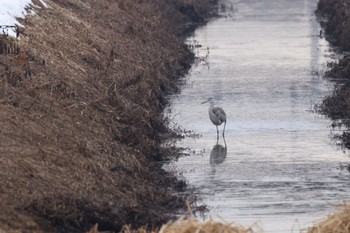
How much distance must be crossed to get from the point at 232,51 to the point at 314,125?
11621 mm

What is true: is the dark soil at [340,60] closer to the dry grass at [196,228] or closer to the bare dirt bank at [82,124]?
the bare dirt bank at [82,124]

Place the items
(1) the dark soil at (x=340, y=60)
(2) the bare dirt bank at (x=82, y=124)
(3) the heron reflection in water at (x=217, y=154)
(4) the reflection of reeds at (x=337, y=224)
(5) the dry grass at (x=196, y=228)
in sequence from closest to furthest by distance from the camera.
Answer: (5) the dry grass at (x=196, y=228) → (4) the reflection of reeds at (x=337, y=224) → (2) the bare dirt bank at (x=82, y=124) → (3) the heron reflection in water at (x=217, y=154) → (1) the dark soil at (x=340, y=60)

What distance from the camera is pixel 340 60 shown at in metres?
27.3

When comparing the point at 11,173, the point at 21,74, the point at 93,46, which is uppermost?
the point at 93,46

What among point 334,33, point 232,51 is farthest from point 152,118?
point 334,33

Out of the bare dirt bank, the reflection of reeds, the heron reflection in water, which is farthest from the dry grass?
the heron reflection in water

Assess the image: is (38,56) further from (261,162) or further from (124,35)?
(124,35)

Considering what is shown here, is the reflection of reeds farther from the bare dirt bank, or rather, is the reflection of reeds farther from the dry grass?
the bare dirt bank

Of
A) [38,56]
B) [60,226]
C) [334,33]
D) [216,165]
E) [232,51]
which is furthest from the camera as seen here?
[334,33]

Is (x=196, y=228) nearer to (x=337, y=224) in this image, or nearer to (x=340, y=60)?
(x=337, y=224)

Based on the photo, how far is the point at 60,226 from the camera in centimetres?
1162

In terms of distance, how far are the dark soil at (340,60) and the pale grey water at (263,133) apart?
324 millimetres

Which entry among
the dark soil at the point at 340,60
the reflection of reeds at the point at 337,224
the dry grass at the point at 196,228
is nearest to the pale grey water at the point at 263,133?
the dark soil at the point at 340,60

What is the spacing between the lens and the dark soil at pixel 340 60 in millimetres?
21266
